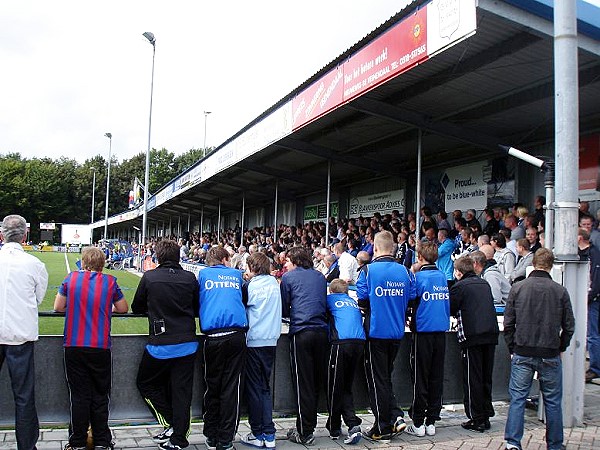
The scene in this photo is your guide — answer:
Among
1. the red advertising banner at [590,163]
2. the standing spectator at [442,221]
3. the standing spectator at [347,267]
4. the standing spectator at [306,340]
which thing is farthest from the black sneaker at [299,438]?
the standing spectator at [442,221]

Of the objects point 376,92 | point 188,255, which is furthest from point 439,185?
point 188,255

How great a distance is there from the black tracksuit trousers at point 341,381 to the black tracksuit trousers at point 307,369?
0.12m

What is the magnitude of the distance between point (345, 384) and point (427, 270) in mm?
1434

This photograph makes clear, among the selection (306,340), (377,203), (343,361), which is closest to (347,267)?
(343,361)

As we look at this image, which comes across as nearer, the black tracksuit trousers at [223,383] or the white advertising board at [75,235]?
the black tracksuit trousers at [223,383]

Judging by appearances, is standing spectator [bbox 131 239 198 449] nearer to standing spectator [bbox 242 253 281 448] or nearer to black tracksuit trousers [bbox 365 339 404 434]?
standing spectator [bbox 242 253 281 448]

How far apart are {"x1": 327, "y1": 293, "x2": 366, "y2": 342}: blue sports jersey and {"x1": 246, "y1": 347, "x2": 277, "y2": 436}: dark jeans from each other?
2.08ft

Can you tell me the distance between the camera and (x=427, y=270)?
5871mm

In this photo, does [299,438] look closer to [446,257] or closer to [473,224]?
[446,257]

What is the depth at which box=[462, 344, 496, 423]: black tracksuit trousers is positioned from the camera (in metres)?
5.80

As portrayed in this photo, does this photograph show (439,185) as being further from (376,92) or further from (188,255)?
(188,255)

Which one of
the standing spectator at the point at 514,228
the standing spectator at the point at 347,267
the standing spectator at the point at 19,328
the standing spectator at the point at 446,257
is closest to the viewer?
the standing spectator at the point at 19,328

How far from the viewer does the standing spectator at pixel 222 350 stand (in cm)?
497

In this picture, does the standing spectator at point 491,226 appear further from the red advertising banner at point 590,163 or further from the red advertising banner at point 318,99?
the red advertising banner at point 318,99
